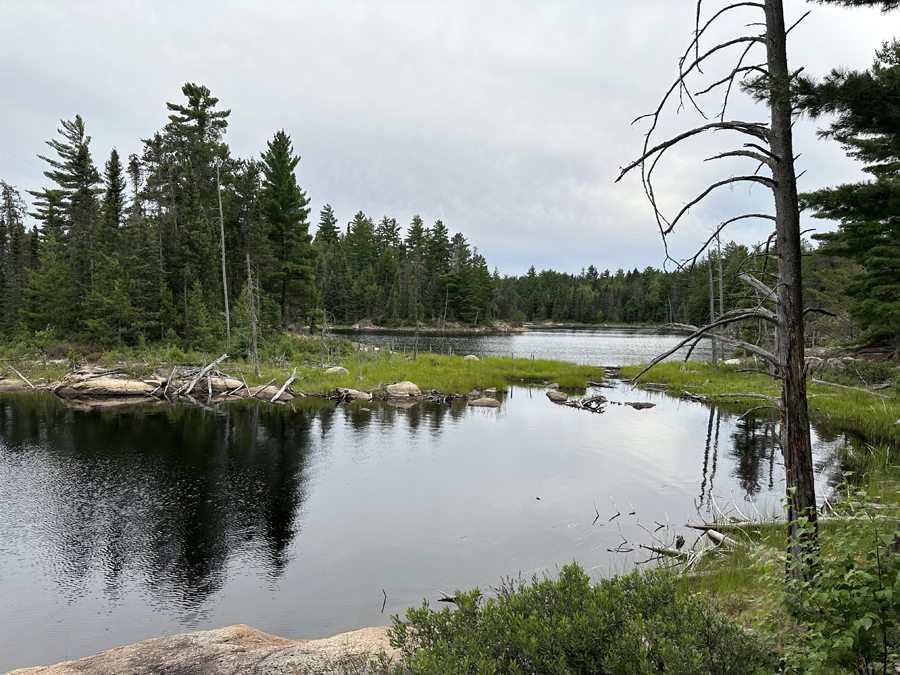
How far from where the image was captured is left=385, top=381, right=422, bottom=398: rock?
2781cm

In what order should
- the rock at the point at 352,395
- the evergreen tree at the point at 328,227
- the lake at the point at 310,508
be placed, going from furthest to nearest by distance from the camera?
the evergreen tree at the point at 328,227 → the rock at the point at 352,395 → the lake at the point at 310,508

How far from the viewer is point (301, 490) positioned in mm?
13125

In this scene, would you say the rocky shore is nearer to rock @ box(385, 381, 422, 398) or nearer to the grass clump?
rock @ box(385, 381, 422, 398)

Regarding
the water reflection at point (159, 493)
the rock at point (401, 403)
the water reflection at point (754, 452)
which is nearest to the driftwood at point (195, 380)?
the water reflection at point (159, 493)

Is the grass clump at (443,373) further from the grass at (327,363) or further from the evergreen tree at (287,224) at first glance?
the evergreen tree at (287,224)

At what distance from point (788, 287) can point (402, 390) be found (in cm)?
2463

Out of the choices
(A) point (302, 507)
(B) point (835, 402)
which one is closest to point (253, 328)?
(A) point (302, 507)

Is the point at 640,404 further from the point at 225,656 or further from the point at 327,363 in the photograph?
the point at 225,656

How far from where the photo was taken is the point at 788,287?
4.40 metres

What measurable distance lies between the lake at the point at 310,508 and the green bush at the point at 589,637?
4047 mm

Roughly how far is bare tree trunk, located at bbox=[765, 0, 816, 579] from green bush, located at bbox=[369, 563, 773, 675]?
4.13 ft

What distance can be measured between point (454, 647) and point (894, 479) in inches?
496

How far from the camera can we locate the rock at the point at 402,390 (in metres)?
27.8

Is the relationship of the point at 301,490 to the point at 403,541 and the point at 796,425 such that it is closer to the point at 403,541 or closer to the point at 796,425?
the point at 403,541
